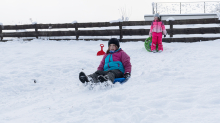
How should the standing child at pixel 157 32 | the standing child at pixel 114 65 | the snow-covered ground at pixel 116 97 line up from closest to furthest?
the snow-covered ground at pixel 116 97 → the standing child at pixel 114 65 → the standing child at pixel 157 32

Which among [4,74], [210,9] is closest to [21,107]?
[4,74]

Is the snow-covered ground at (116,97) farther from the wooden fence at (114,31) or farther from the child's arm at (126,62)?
the wooden fence at (114,31)

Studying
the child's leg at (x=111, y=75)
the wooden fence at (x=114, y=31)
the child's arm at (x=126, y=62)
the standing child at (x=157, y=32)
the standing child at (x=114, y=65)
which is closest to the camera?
the child's leg at (x=111, y=75)

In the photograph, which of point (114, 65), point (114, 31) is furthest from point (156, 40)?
point (114, 65)

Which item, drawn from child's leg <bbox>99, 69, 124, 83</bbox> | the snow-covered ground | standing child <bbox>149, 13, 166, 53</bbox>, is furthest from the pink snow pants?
child's leg <bbox>99, 69, 124, 83</bbox>

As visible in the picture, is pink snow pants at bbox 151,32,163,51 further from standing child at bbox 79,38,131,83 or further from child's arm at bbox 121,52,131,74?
child's arm at bbox 121,52,131,74

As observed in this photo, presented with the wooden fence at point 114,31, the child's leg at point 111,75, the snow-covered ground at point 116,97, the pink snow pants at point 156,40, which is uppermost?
the wooden fence at point 114,31

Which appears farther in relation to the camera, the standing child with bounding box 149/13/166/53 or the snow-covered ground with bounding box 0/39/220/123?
the standing child with bounding box 149/13/166/53

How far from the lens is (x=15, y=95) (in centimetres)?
518

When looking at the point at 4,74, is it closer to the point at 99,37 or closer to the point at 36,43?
the point at 36,43

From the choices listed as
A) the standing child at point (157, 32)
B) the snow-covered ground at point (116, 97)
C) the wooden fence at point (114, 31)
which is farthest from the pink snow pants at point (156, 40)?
the wooden fence at point (114, 31)

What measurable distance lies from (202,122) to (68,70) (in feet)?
16.8

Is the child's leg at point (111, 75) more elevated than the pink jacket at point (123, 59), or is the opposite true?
the pink jacket at point (123, 59)

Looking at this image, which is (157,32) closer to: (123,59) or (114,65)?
(123,59)
